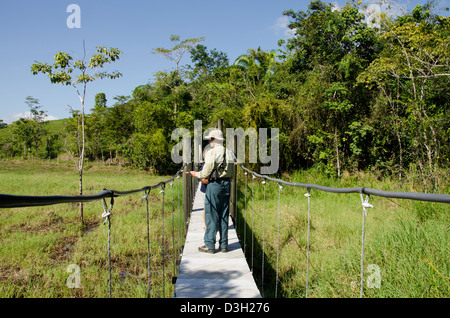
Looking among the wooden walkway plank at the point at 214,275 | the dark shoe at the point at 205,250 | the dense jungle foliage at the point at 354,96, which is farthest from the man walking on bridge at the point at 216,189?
the dense jungle foliage at the point at 354,96

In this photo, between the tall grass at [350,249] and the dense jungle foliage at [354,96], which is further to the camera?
the dense jungle foliage at [354,96]

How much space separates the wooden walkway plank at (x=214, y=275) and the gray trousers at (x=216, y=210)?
0.15m

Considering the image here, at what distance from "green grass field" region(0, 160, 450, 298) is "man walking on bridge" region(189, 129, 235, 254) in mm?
362

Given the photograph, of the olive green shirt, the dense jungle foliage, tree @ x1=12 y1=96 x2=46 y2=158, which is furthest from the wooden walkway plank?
tree @ x1=12 y1=96 x2=46 y2=158

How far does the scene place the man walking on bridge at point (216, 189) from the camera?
281 centimetres

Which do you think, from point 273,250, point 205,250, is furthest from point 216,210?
point 273,250

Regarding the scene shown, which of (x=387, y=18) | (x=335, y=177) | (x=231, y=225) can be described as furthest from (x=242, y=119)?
(x=231, y=225)

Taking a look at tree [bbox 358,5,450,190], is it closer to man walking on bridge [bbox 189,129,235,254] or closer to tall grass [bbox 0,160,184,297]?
man walking on bridge [bbox 189,129,235,254]

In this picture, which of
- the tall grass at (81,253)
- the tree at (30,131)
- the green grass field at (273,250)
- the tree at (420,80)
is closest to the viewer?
the green grass field at (273,250)

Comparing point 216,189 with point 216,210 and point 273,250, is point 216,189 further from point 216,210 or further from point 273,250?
point 273,250

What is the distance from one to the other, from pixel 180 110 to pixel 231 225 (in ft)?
46.7

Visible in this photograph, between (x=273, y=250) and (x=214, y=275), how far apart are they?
5.92 ft

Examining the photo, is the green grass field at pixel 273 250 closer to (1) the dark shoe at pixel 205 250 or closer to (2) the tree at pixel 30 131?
(1) the dark shoe at pixel 205 250
